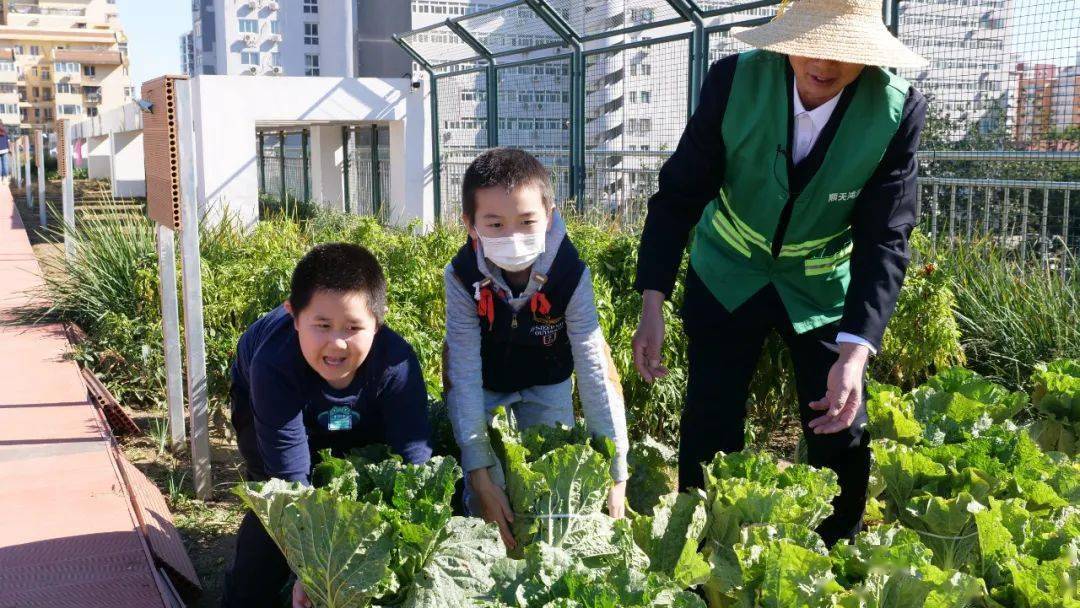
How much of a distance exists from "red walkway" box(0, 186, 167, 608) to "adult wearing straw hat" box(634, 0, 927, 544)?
1772 millimetres

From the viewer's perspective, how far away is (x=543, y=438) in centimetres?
262

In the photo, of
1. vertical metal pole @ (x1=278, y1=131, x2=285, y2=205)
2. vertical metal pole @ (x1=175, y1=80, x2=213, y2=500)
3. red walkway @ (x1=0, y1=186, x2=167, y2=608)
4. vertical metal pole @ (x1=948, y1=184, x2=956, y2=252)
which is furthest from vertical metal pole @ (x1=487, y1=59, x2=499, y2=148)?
vertical metal pole @ (x1=175, y1=80, x2=213, y2=500)

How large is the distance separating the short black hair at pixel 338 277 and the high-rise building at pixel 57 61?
98.5 metres

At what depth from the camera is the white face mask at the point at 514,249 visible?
274 cm

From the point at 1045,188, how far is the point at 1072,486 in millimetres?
4353

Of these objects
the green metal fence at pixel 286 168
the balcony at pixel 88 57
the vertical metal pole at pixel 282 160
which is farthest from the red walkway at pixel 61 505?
the balcony at pixel 88 57

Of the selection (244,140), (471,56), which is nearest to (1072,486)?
(471,56)

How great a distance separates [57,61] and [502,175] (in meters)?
110

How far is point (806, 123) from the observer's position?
106 inches

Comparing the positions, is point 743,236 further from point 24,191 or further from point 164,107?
point 24,191

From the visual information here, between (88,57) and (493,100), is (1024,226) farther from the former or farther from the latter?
(88,57)

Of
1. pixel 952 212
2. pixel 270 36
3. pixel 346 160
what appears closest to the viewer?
pixel 952 212

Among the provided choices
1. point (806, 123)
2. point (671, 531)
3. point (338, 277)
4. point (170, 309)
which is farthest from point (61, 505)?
point (806, 123)

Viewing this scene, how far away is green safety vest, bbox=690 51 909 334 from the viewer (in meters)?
2.62
